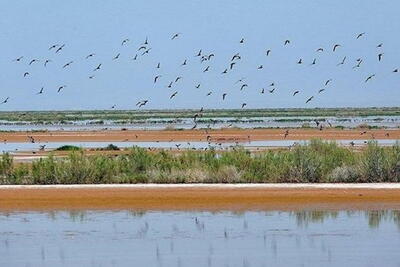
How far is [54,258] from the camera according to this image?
1922 centimetres

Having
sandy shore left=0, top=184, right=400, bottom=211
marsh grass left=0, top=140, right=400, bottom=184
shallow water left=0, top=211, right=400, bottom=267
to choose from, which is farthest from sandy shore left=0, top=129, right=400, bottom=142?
shallow water left=0, top=211, right=400, bottom=267

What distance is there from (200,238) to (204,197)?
22.2 feet

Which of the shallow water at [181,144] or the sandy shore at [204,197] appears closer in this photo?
the sandy shore at [204,197]

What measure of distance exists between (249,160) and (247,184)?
4.02ft

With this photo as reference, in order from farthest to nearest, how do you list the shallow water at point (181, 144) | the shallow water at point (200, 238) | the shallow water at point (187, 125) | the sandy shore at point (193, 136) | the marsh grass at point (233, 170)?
the shallow water at point (187, 125), the sandy shore at point (193, 136), the shallow water at point (181, 144), the marsh grass at point (233, 170), the shallow water at point (200, 238)

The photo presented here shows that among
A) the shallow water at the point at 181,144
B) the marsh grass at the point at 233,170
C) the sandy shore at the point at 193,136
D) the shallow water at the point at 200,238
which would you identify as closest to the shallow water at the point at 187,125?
the sandy shore at the point at 193,136

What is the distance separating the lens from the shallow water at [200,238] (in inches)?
746

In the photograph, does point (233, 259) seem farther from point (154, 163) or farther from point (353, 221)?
point (154, 163)

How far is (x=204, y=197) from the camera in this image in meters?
28.1

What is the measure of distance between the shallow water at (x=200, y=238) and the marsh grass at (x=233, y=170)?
5575 mm

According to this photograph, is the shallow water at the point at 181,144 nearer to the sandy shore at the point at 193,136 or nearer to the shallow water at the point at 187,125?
the sandy shore at the point at 193,136

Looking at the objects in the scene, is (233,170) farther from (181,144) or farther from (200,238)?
(181,144)

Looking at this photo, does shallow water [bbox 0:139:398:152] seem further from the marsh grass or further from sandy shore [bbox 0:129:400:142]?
the marsh grass

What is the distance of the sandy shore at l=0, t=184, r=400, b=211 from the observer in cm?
2681
